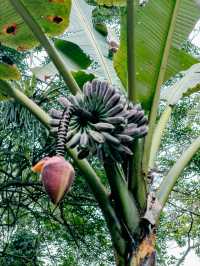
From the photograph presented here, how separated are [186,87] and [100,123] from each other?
0.84 metres

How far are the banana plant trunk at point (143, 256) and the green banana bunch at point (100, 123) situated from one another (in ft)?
0.74

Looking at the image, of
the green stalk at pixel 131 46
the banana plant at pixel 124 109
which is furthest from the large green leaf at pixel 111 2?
the green stalk at pixel 131 46

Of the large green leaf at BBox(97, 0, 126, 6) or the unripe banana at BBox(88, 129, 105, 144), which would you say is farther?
the large green leaf at BBox(97, 0, 126, 6)

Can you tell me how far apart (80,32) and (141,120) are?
1.01 meters

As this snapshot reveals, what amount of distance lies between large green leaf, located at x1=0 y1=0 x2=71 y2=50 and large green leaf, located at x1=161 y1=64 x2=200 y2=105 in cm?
46

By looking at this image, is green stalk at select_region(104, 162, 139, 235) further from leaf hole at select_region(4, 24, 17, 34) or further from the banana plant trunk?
leaf hole at select_region(4, 24, 17, 34)

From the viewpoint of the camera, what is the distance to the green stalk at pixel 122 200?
1.12 meters

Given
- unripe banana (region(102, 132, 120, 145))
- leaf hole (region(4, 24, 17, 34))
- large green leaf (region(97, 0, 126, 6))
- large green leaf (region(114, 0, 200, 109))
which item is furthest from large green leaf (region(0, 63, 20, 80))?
unripe banana (region(102, 132, 120, 145))

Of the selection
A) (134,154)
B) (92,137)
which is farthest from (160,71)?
(92,137)

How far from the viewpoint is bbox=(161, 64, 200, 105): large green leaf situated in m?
1.59

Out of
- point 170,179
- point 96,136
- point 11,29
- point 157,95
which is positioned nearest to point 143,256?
point 170,179

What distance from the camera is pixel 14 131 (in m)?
2.56

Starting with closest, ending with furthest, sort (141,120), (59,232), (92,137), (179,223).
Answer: (92,137), (141,120), (59,232), (179,223)

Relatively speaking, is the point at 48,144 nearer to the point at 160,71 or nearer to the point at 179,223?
the point at 160,71
